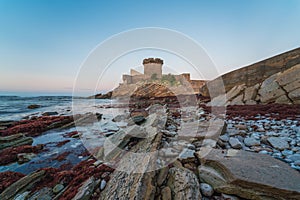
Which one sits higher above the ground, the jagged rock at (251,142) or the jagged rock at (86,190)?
the jagged rock at (251,142)

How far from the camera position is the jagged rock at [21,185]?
86.4 inches

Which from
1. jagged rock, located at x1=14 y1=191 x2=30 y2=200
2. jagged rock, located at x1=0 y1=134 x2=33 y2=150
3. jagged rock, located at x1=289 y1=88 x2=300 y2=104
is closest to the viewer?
jagged rock, located at x1=14 y1=191 x2=30 y2=200

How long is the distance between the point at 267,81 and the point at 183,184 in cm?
972

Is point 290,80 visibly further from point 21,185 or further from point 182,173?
point 21,185

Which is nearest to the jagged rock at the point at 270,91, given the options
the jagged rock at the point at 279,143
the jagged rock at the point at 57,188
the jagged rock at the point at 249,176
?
the jagged rock at the point at 279,143

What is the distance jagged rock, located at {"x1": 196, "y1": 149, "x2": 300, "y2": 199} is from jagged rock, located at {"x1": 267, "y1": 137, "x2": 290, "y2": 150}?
0.66 m

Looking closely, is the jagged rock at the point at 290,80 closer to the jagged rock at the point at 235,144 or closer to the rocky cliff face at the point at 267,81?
the rocky cliff face at the point at 267,81

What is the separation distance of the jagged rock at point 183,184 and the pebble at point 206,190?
7cm

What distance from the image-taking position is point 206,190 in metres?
1.72

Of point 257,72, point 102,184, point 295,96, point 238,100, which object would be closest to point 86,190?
point 102,184

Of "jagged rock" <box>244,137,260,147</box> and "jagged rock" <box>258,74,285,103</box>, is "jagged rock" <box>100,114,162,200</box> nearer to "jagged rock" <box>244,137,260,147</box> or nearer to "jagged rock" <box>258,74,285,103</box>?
"jagged rock" <box>244,137,260,147</box>

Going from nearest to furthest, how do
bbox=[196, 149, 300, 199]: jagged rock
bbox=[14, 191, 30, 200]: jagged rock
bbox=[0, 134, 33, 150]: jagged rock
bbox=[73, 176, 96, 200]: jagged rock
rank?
bbox=[196, 149, 300, 199]: jagged rock
bbox=[73, 176, 96, 200]: jagged rock
bbox=[14, 191, 30, 200]: jagged rock
bbox=[0, 134, 33, 150]: jagged rock

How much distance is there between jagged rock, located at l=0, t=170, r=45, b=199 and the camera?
2193 millimetres

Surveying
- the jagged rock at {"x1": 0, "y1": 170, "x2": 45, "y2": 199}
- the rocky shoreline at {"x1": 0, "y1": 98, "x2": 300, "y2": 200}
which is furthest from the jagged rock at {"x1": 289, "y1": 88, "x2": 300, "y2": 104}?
the jagged rock at {"x1": 0, "y1": 170, "x2": 45, "y2": 199}
